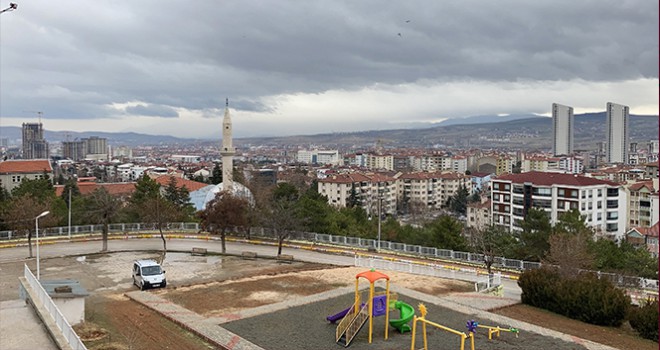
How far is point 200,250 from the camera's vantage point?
2978 cm

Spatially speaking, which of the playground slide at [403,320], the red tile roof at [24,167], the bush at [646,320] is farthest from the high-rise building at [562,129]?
the playground slide at [403,320]

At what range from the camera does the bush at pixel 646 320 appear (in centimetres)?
1609

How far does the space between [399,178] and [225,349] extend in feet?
291

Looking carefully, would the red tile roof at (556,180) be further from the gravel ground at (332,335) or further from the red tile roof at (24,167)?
the red tile roof at (24,167)

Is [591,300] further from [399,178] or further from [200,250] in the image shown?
[399,178]

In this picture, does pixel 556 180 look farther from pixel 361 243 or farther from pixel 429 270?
pixel 429 270

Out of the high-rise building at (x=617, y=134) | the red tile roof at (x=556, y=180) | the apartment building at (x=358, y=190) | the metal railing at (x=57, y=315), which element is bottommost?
the apartment building at (x=358, y=190)

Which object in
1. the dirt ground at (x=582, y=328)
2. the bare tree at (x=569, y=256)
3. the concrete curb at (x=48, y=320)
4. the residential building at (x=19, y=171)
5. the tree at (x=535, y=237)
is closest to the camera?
the concrete curb at (x=48, y=320)

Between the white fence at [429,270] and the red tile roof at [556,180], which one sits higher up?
the red tile roof at [556,180]

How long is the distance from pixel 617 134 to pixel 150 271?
16730 cm

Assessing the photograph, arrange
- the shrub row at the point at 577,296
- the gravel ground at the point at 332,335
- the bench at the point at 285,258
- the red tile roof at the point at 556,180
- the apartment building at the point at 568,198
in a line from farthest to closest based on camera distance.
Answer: the red tile roof at the point at 556,180, the apartment building at the point at 568,198, the bench at the point at 285,258, the shrub row at the point at 577,296, the gravel ground at the point at 332,335

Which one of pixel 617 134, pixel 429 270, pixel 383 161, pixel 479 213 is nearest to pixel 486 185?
pixel 479 213

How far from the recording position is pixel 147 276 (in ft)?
69.8

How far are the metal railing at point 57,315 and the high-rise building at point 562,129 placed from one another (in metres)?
190
